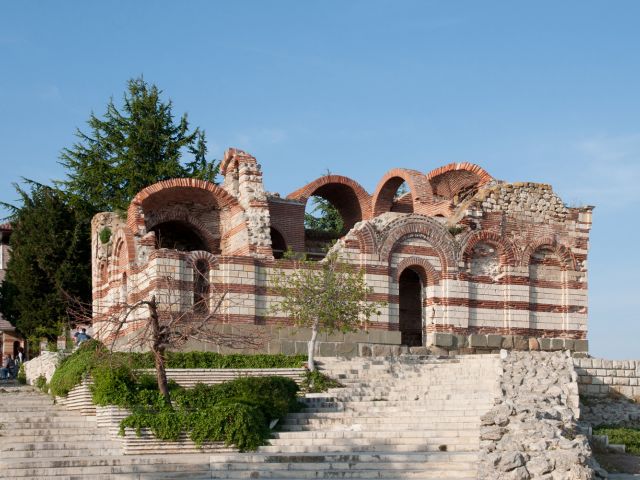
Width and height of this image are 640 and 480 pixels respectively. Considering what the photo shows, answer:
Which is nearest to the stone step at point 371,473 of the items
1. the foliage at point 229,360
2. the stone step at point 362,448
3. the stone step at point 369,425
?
the stone step at point 362,448

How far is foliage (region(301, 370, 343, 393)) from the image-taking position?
74.7 feet

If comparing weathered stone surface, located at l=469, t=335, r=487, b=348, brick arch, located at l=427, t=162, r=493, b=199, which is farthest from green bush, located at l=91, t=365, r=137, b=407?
brick arch, located at l=427, t=162, r=493, b=199

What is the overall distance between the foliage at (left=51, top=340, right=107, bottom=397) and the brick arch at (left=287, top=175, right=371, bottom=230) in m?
11.1

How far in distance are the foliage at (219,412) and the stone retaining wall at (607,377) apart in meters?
7.34

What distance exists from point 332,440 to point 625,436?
20.8 feet

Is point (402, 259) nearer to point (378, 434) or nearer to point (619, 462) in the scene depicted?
point (378, 434)

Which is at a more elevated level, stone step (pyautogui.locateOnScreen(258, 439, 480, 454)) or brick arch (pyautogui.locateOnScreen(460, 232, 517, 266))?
brick arch (pyautogui.locateOnScreen(460, 232, 517, 266))

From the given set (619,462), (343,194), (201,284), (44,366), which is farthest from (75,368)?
(343,194)

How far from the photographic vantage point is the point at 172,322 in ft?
65.8

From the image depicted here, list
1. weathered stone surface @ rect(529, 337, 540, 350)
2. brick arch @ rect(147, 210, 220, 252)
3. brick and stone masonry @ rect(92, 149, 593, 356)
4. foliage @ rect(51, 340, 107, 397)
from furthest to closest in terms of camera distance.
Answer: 1. brick arch @ rect(147, 210, 220, 252)
2. weathered stone surface @ rect(529, 337, 540, 350)
3. brick and stone masonry @ rect(92, 149, 593, 356)
4. foliage @ rect(51, 340, 107, 397)

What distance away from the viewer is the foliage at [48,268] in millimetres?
34219

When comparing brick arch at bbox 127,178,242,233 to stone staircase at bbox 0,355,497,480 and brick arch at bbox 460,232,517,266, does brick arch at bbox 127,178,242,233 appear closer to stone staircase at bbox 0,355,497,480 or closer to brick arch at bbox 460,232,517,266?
stone staircase at bbox 0,355,497,480

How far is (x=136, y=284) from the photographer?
27625 mm

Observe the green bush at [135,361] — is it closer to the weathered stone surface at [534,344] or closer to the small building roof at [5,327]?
the weathered stone surface at [534,344]
